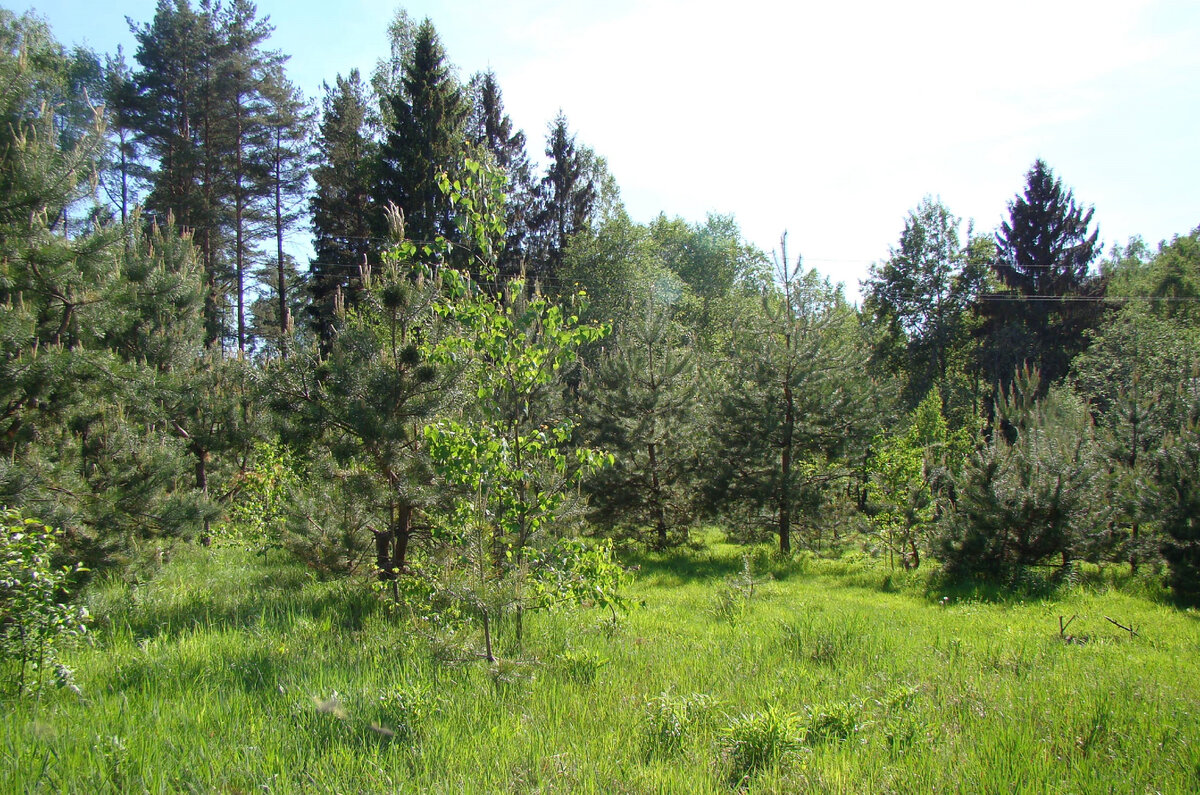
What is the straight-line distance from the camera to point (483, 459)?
4469mm

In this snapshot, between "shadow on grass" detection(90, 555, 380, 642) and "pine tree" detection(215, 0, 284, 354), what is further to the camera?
"pine tree" detection(215, 0, 284, 354)

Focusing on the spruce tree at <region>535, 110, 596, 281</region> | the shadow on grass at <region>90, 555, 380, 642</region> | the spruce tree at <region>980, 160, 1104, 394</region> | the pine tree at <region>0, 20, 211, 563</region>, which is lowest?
the shadow on grass at <region>90, 555, 380, 642</region>

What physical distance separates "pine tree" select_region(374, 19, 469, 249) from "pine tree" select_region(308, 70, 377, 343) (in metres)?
1.74

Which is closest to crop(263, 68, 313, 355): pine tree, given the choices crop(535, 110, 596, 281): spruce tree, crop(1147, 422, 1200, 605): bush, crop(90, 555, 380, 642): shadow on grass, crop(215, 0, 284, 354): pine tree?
crop(215, 0, 284, 354): pine tree

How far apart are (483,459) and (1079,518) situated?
11.5 metres

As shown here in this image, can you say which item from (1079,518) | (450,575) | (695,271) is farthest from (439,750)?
(695,271)

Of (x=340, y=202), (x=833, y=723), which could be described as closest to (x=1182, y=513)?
(x=833, y=723)

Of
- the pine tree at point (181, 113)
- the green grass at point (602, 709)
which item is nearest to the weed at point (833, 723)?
the green grass at point (602, 709)

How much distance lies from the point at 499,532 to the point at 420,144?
21.1m

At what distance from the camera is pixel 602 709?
169 inches

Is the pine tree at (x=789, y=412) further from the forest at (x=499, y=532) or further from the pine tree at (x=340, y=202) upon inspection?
the pine tree at (x=340, y=202)

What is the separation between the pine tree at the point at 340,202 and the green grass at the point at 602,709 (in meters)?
20.9

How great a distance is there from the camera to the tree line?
5441 millimetres

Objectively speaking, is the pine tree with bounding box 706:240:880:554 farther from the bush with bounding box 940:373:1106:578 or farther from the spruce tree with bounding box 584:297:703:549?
the bush with bounding box 940:373:1106:578
